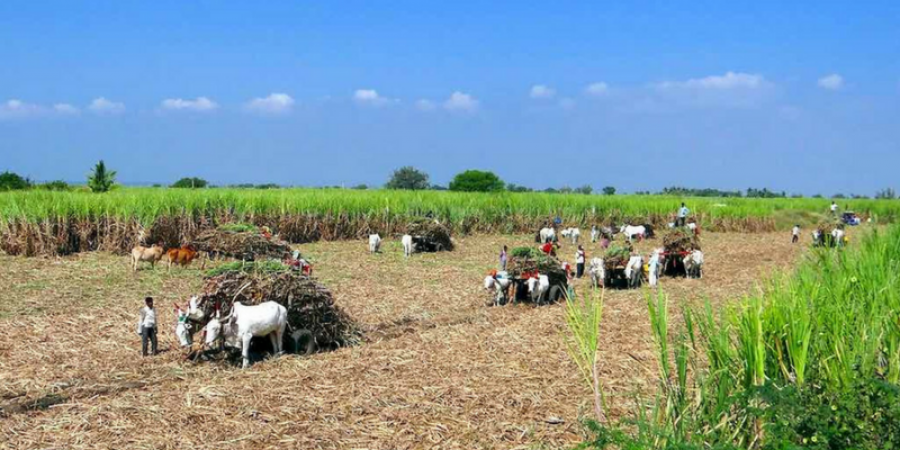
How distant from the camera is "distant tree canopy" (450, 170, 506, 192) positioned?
6512cm

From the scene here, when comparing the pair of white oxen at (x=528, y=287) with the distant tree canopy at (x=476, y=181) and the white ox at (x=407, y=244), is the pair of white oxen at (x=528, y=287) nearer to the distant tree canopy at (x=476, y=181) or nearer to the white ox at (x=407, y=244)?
the white ox at (x=407, y=244)

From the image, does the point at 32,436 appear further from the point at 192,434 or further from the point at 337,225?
the point at 337,225

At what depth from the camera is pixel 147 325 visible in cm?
970

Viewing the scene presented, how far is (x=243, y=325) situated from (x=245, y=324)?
26 mm

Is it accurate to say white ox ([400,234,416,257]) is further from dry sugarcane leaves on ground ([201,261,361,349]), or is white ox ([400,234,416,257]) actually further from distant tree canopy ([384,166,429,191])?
distant tree canopy ([384,166,429,191])

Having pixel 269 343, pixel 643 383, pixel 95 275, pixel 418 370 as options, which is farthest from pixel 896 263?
pixel 95 275

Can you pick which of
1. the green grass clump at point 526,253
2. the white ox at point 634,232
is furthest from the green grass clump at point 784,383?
the white ox at point 634,232

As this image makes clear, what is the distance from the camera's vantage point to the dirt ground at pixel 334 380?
6.69m

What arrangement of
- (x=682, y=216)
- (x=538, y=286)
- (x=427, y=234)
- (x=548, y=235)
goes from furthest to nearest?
(x=682, y=216), (x=548, y=235), (x=427, y=234), (x=538, y=286)

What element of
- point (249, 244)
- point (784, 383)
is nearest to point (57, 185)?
point (249, 244)

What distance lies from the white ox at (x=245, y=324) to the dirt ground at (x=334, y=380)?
37cm

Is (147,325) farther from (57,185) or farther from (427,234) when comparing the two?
(57,185)

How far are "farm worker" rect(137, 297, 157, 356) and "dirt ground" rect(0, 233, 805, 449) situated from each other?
0.23m

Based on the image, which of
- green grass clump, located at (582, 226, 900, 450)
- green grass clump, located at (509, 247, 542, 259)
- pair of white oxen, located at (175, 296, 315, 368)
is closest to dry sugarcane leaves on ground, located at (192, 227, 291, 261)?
green grass clump, located at (509, 247, 542, 259)
